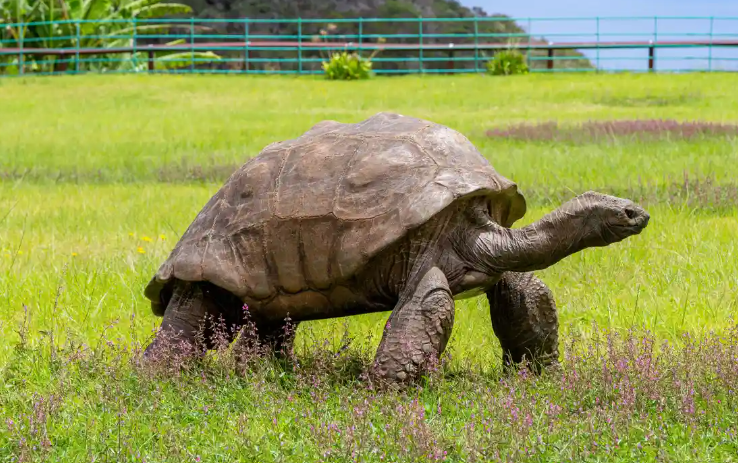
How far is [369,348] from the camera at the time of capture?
18.5 ft

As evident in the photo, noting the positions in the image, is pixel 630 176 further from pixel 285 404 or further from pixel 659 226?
pixel 285 404

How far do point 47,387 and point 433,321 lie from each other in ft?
6.43

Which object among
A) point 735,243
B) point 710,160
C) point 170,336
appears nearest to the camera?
point 170,336

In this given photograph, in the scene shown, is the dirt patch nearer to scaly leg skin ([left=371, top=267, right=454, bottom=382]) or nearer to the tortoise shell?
the tortoise shell

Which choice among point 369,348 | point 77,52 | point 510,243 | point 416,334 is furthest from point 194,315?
point 77,52

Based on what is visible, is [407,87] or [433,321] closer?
[433,321]

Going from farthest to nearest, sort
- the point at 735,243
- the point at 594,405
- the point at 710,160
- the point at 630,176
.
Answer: the point at 710,160, the point at 630,176, the point at 735,243, the point at 594,405

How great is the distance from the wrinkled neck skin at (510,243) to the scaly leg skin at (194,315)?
1287 mm

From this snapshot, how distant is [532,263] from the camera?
5.04m

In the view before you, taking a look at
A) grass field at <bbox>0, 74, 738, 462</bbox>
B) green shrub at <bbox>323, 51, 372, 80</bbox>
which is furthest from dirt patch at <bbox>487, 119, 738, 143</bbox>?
green shrub at <bbox>323, 51, 372, 80</bbox>

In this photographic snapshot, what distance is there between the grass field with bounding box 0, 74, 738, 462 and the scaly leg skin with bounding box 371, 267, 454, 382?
0.35 feet

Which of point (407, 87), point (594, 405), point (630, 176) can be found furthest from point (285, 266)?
point (407, 87)

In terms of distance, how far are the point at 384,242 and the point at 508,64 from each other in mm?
30460

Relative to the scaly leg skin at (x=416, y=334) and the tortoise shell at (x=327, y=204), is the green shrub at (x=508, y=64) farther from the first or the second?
the scaly leg skin at (x=416, y=334)
